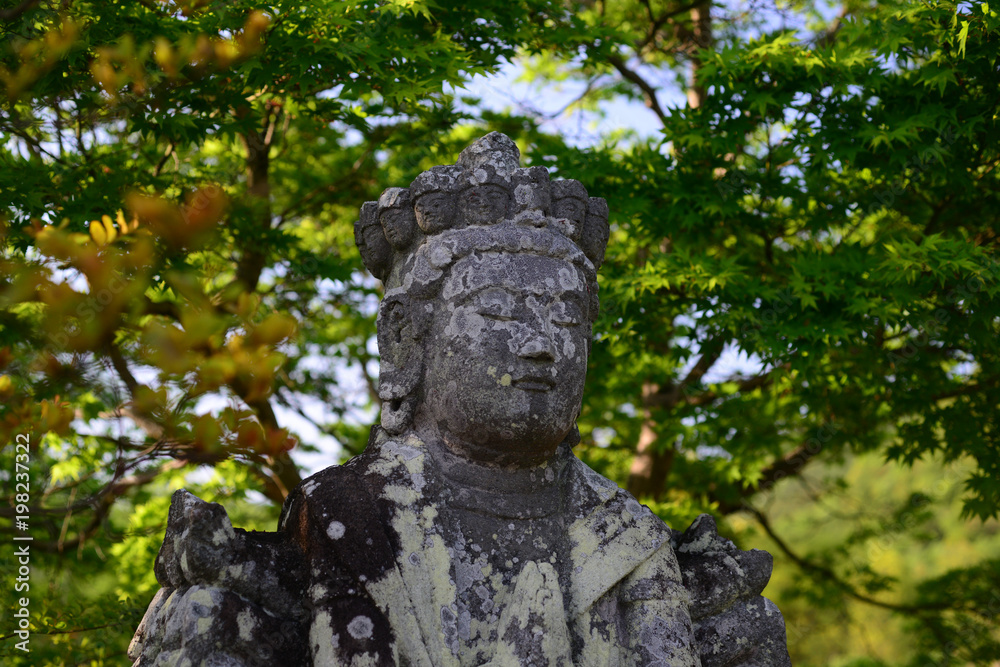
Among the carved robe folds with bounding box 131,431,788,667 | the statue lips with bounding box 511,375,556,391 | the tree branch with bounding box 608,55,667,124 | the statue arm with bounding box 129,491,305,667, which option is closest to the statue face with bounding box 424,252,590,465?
the statue lips with bounding box 511,375,556,391

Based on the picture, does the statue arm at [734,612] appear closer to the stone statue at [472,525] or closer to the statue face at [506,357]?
the stone statue at [472,525]

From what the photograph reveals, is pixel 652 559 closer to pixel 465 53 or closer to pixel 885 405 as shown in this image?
pixel 465 53

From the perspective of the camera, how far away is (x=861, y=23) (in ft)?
22.4

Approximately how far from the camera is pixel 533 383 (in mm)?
3723

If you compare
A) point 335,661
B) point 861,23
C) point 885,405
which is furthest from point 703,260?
point 335,661

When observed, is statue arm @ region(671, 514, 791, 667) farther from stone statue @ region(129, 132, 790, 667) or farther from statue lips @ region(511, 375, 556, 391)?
statue lips @ region(511, 375, 556, 391)

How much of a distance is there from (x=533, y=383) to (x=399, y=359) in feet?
2.22

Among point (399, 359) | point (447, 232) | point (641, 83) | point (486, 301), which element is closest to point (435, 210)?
point (447, 232)

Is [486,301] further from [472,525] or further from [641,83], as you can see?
[641,83]

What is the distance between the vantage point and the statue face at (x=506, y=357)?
370 centimetres

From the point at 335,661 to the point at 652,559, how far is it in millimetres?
1336

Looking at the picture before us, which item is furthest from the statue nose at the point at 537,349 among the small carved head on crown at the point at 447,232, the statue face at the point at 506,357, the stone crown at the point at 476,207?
the stone crown at the point at 476,207

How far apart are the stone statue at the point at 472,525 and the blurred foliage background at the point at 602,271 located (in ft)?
1.84

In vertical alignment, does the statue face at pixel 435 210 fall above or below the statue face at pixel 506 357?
above
